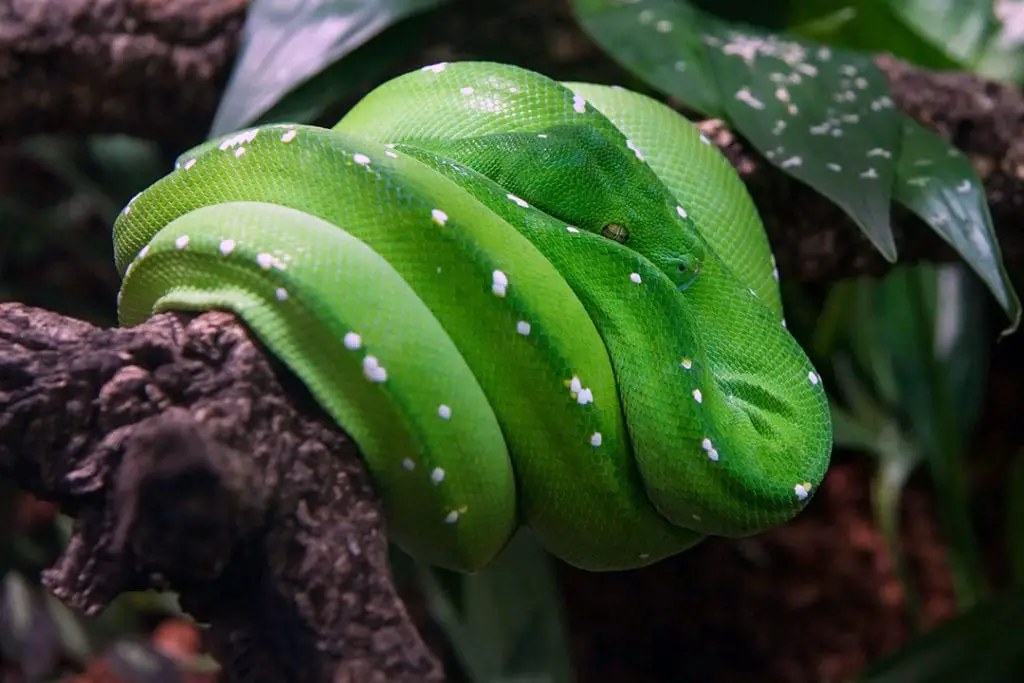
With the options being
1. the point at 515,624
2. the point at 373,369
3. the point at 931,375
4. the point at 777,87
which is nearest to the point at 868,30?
the point at 777,87

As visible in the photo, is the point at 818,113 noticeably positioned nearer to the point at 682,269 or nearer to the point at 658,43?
the point at 658,43

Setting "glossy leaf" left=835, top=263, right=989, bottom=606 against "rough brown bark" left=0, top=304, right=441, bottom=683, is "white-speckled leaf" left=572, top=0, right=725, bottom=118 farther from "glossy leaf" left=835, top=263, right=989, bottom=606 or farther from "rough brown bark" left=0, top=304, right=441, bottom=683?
"rough brown bark" left=0, top=304, right=441, bottom=683

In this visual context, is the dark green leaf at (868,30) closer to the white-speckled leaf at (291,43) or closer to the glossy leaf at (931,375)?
the glossy leaf at (931,375)

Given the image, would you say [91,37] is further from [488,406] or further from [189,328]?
[488,406]

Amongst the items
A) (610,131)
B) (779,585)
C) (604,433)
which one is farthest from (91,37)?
(779,585)

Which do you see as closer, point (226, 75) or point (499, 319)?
point (499, 319)
